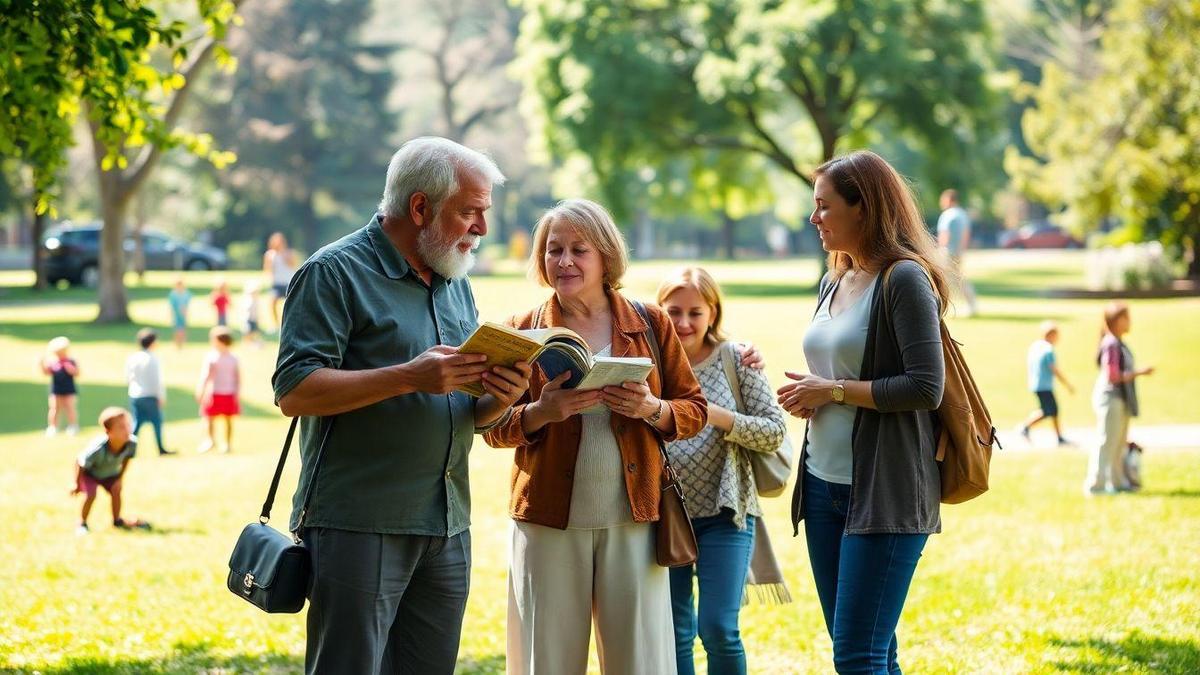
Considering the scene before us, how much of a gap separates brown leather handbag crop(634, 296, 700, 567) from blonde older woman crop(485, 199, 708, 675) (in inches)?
1.7

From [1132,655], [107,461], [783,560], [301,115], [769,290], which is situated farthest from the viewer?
[301,115]

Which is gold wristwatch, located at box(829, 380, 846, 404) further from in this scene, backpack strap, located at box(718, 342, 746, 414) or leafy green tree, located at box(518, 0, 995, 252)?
leafy green tree, located at box(518, 0, 995, 252)

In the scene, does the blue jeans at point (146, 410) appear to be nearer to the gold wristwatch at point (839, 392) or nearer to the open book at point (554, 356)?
the open book at point (554, 356)

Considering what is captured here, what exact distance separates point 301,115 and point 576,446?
56323mm

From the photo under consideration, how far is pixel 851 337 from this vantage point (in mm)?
4594

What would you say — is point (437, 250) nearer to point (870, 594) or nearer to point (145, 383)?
point (870, 594)

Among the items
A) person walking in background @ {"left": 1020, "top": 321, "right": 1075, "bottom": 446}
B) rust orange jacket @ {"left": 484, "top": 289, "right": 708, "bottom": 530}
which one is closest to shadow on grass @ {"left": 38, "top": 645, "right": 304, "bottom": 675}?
rust orange jacket @ {"left": 484, "top": 289, "right": 708, "bottom": 530}

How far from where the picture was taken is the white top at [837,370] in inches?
180

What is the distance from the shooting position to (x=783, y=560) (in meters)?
9.88

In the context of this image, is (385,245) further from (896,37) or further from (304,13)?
(304,13)

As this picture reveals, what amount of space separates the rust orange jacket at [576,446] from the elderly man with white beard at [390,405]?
0.43m

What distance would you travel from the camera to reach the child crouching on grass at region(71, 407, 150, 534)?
11086mm

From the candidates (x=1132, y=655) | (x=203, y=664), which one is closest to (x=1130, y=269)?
(x=1132, y=655)

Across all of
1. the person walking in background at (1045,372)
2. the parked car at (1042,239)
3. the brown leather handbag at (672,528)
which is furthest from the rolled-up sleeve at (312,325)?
the parked car at (1042,239)
